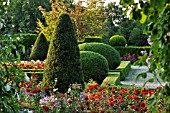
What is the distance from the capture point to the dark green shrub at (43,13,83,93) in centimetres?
662

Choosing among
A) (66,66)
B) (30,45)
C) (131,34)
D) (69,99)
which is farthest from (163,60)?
(131,34)

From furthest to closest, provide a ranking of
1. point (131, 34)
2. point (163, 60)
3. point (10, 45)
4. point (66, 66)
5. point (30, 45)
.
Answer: point (131, 34) < point (30, 45) < point (66, 66) < point (10, 45) < point (163, 60)

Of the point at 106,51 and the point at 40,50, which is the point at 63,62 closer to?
the point at 106,51

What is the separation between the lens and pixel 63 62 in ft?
22.4

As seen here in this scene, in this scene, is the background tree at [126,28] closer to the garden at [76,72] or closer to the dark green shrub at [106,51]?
the garden at [76,72]

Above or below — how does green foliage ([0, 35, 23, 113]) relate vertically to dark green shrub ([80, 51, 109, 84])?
above

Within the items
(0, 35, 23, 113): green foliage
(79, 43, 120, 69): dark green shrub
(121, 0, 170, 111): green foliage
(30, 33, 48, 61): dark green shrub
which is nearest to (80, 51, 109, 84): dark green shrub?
(79, 43, 120, 69): dark green shrub

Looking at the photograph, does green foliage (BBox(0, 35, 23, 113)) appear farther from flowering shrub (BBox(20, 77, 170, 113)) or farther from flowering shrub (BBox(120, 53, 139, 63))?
flowering shrub (BBox(120, 53, 139, 63))

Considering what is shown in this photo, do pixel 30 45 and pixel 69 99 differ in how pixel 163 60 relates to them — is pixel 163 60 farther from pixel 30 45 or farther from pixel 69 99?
pixel 30 45

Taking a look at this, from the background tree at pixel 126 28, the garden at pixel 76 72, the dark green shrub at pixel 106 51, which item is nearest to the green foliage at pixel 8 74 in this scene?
the garden at pixel 76 72

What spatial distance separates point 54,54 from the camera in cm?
694

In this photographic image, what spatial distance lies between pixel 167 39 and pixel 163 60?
9 centimetres

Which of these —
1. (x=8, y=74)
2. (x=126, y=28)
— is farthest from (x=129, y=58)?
(x=8, y=74)

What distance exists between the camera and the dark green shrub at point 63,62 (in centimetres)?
662
